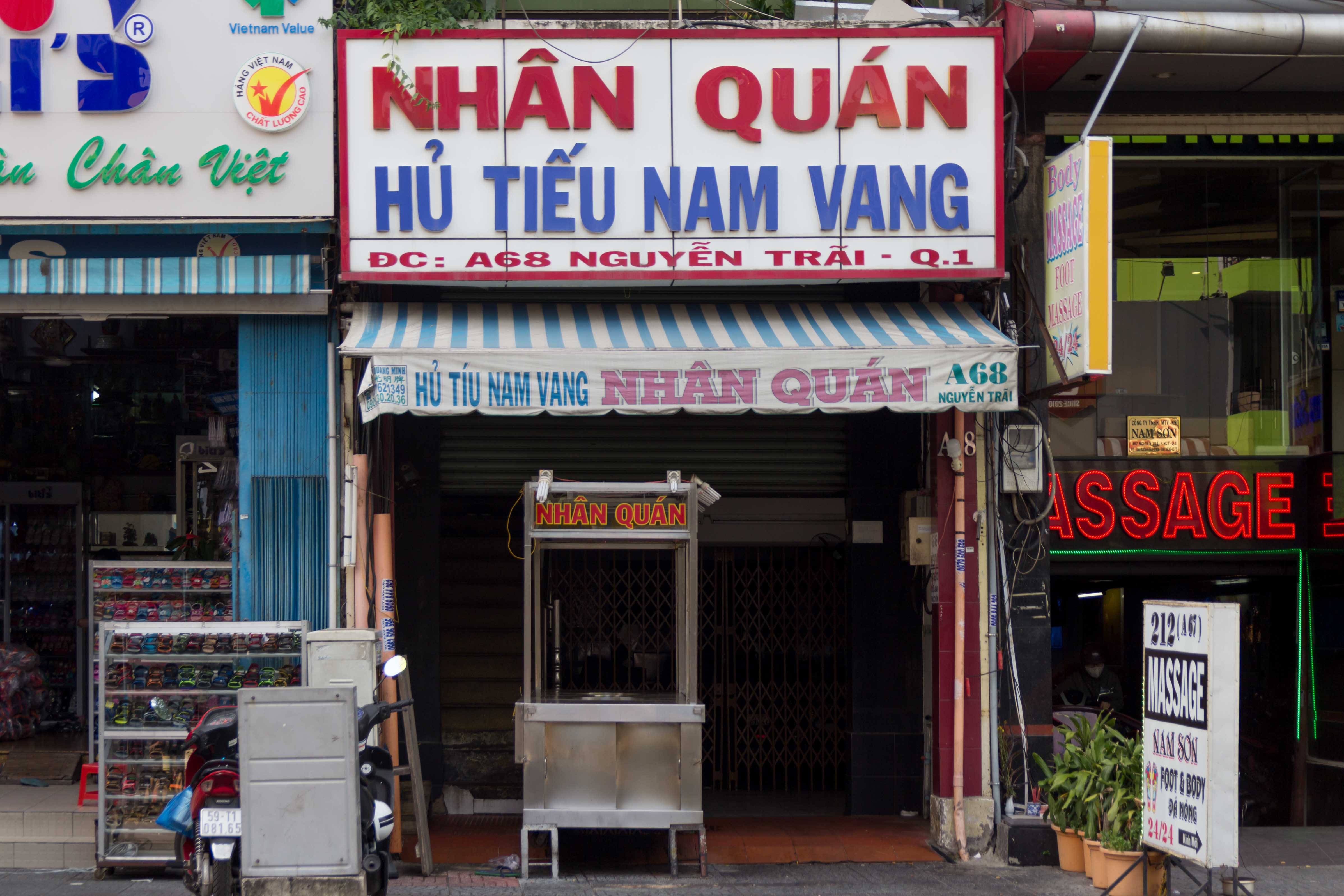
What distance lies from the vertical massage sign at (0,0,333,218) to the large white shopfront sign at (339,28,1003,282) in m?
0.57

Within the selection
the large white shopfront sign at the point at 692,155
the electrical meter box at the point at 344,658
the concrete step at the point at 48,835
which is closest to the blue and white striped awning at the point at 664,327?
the large white shopfront sign at the point at 692,155

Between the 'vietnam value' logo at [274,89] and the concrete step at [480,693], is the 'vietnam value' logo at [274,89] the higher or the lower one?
the higher one

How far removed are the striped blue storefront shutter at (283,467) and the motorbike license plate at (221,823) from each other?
2387 mm

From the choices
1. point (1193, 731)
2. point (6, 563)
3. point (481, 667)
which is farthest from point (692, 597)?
point (6, 563)

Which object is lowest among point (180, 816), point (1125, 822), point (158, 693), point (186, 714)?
point (1125, 822)

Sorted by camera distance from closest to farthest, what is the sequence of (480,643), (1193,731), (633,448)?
(1193,731)
(633,448)
(480,643)

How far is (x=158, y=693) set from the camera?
8.38 m

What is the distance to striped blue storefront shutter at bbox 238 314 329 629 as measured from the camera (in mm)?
9047

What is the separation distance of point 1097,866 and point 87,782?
7098mm

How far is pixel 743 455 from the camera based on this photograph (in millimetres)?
10594

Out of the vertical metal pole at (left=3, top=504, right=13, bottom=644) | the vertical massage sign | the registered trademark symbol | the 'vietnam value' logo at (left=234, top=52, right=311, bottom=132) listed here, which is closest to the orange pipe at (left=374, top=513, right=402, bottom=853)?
the vertical massage sign

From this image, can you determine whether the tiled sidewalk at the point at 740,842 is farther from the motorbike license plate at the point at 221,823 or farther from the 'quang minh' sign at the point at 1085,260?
the 'quang minh' sign at the point at 1085,260

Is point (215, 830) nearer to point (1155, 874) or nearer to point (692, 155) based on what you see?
point (692, 155)

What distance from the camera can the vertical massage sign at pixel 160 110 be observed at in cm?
877
